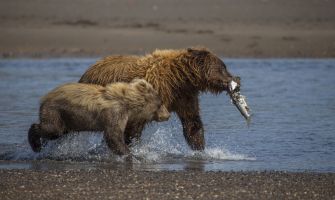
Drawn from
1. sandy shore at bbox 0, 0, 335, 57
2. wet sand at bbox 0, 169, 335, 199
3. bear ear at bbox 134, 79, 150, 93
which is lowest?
wet sand at bbox 0, 169, 335, 199

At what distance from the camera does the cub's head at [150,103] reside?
9.36 metres

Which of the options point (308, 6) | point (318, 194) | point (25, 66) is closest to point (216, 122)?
point (318, 194)

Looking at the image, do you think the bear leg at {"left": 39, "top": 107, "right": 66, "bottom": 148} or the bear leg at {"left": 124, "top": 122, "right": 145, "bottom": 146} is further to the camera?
the bear leg at {"left": 124, "top": 122, "right": 145, "bottom": 146}

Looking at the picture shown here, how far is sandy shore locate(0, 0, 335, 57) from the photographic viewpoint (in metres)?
22.5

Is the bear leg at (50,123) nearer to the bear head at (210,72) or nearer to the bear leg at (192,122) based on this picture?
the bear leg at (192,122)

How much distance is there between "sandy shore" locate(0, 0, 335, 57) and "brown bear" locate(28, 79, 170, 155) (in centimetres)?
1243

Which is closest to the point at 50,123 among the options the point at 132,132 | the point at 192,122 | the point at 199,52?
the point at 132,132

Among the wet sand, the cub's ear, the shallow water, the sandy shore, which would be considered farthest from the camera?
the sandy shore

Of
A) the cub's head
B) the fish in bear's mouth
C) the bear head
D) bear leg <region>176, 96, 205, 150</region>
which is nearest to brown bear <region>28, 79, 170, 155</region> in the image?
the cub's head

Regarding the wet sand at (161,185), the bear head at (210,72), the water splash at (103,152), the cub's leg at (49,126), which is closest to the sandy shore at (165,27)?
the water splash at (103,152)

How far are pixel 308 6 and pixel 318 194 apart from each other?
62.8 feet

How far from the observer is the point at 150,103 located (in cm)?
941

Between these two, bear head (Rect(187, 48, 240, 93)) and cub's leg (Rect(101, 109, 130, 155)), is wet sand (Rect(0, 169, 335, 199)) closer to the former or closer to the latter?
cub's leg (Rect(101, 109, 130, 155))

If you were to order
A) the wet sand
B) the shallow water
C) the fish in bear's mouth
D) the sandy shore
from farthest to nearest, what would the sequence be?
the sandy shore
the fish in bear's mouth
the shallow water
the wet sand
